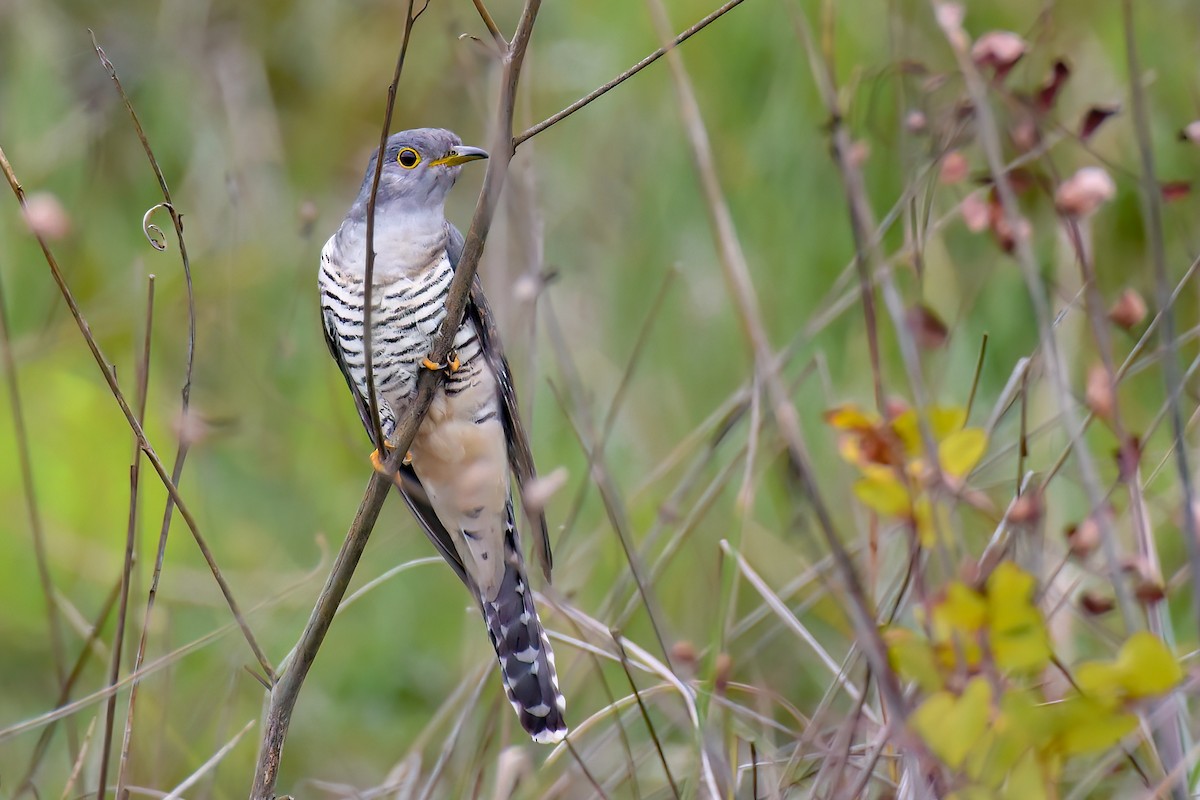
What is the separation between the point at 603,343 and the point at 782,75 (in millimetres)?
958

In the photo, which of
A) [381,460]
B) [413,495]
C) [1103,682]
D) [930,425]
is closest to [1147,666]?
[1103,682]

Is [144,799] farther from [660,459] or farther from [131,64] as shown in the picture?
[131,64]

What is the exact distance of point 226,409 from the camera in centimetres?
397

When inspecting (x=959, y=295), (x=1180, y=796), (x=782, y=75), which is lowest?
(x=959, y=295)

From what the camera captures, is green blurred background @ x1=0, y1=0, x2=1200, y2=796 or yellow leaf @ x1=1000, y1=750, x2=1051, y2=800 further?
green blurred background @ x1=0, y1=0, x2=1200, y2=796

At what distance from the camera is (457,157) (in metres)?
2.47

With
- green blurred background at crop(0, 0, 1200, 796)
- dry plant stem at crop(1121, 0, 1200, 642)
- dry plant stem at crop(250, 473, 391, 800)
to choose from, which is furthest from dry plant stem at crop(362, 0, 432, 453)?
green blurred background at crop(0, 0, 1200, 796)

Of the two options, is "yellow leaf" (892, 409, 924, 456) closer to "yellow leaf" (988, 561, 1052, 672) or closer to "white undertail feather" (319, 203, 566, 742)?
"yellow leaf" (988, 561, 1052, 672)

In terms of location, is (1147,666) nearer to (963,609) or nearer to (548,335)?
(963,609)

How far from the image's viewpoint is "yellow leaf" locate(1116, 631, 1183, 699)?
0.88 meters

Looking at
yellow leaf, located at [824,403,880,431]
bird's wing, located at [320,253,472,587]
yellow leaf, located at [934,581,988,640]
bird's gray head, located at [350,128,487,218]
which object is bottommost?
bird's wing, located at [320,253,472,587]

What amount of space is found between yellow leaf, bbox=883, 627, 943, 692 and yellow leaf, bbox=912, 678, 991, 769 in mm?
32

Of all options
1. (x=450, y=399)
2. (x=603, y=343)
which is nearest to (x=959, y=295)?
(x=603, y=343)

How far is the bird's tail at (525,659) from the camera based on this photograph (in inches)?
90.0
